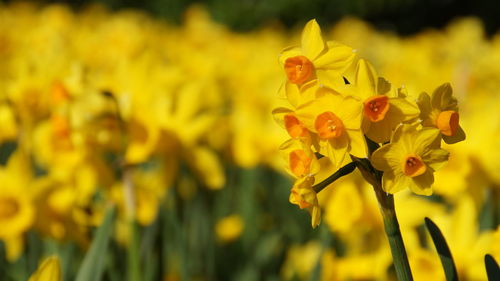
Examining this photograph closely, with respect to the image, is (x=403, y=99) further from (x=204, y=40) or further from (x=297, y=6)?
(x=297, y=6)

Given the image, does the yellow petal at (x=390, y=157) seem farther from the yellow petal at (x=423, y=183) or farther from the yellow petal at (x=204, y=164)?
the yellow petal at (x=204, y=164)

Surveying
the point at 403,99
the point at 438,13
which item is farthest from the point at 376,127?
the point at 438,13

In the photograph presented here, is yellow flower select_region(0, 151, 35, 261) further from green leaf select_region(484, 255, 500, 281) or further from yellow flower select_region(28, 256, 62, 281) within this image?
green leaf select_region(484, 255, 500, 281)

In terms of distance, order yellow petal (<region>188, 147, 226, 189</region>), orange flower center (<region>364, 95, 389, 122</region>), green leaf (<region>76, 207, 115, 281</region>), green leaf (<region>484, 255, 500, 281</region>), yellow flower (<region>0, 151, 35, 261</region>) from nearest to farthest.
A: orange flower center (<region>364, 95, 389, 122</region>), green leaf (<region>484, 255, 500, 281</region>), green leaf (<region>76, 207, 115, 281</region>), yellow flower (<region>0, 151, 35, 261</region>), yellow petal (<region>188, 147, 226, 189</region>)

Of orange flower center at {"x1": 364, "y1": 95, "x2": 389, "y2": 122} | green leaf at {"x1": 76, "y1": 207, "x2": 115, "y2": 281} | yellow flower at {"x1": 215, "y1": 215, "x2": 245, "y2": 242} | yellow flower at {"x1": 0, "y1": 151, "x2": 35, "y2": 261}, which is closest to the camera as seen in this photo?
orange flower center at {"x1": 364, "y1": 95, "x2": 389, "y2": 122}

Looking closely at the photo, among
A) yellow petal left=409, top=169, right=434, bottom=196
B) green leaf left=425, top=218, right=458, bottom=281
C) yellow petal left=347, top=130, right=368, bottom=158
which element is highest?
yellow petal left=347, top=130, right=368, bottom=158

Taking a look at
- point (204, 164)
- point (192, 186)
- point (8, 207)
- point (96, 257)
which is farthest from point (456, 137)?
point (192, 186)

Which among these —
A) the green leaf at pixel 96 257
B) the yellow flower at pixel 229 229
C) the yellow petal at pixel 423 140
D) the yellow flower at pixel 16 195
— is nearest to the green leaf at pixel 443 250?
the yellow petal at pixel 423 140

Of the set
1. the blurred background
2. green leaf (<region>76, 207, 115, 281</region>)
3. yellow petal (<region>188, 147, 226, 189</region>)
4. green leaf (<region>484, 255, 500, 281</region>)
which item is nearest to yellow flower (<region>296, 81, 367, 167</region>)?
green leaf (<region>484, 255, 500, 281</region>)
